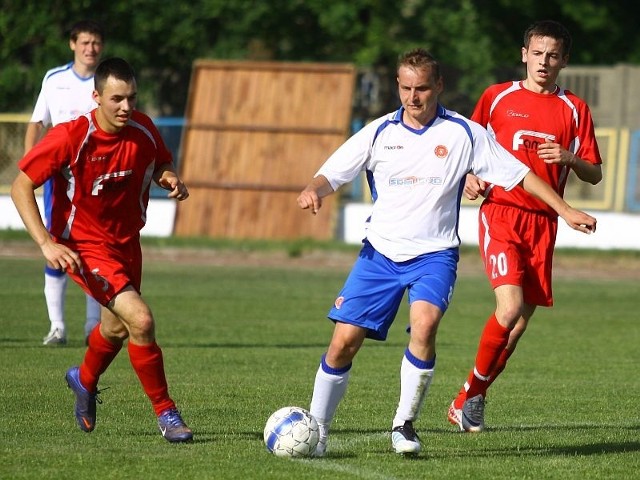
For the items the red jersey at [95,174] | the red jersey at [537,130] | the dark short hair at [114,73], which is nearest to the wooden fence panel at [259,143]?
the red jersey at [537,130]

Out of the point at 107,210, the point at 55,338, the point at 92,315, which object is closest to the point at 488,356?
the point at 107,210

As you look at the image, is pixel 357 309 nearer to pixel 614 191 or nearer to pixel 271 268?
pixel 271 268

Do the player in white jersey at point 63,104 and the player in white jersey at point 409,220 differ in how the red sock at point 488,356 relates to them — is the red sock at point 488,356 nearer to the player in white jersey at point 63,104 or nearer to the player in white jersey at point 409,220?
the player in white jersey at point 409,220

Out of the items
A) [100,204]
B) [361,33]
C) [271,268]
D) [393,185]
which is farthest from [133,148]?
[361,33]

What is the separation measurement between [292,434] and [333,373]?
38cm

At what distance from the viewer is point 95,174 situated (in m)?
6.90

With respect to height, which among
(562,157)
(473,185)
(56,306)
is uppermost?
(562,157)

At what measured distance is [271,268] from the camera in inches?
749

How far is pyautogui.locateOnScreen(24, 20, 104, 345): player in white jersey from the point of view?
1061cm

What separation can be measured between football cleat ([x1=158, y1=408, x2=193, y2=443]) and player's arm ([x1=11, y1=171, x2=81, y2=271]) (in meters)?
0.89

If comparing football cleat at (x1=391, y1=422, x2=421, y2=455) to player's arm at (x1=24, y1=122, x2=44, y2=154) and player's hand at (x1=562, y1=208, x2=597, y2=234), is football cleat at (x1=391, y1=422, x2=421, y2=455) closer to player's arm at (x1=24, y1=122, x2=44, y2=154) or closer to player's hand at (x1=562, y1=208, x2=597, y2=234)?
player's hand at (x1=562, y1=208, x2=597, y2=234)

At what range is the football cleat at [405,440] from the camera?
6.40 m

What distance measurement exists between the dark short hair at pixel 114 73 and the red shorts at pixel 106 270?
2.74ft

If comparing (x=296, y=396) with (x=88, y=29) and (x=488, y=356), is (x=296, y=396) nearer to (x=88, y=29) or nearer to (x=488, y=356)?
(x=488, y=356)
